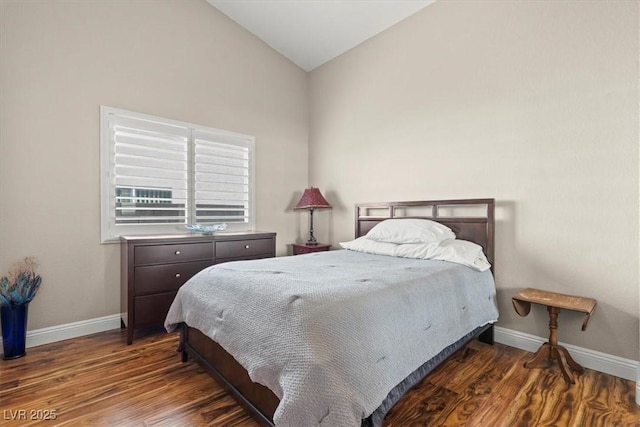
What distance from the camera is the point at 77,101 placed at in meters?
2.56

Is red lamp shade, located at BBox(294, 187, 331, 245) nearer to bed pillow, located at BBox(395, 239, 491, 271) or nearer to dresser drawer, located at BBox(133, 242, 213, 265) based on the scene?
dresser drawer, located at BBox(133, 242, 213, 265)

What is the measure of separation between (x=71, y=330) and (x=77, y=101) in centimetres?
194

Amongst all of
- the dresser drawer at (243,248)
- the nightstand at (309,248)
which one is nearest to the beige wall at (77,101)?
the dresser drawer at (243,248)

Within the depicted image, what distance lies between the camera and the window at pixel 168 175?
2754mm

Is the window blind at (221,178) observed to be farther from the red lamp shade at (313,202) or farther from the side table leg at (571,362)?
the side table leg at (571,362)

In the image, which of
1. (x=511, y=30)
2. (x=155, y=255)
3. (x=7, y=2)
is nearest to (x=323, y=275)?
(x=155, y=255)

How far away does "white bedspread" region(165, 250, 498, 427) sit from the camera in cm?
110

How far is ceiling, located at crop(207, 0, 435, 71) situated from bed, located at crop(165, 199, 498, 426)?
256 centimetres

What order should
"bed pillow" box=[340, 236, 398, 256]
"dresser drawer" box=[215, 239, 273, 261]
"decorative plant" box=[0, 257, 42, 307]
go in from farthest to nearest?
"dresser drawer" box=[215, 239, 273, 261] → "bed pillow" box=[340, 236, 398, 256] → "decorative plant" box=[0, 257, 42, 307]

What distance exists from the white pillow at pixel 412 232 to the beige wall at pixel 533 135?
0.40 metres

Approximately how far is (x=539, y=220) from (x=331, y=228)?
7.50 ft

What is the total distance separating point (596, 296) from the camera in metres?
2.04

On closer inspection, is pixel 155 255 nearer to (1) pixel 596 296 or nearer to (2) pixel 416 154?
(2) pixel 416 154

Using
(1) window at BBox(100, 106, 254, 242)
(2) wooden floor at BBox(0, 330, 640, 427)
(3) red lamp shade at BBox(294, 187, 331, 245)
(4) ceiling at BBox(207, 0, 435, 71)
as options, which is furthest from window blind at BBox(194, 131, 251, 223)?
(2) wooden floor at BBox(0, 330, 640, 427)
